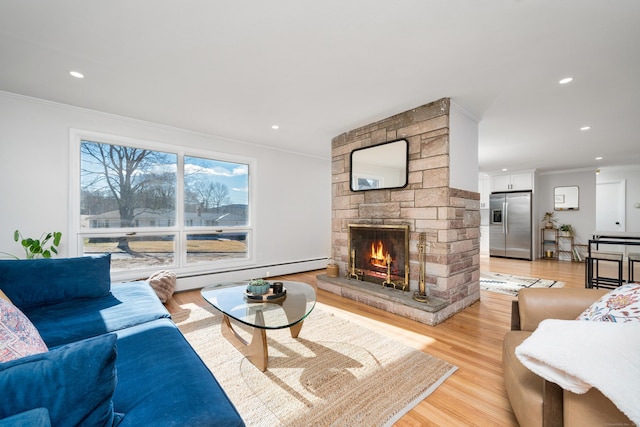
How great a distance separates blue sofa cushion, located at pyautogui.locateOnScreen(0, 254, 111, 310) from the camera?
6.10ft

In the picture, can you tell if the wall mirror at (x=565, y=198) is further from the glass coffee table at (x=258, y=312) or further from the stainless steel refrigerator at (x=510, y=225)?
the glass coffee table at (x=258, y=312)

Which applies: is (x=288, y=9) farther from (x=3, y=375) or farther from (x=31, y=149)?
(x=31, y=149)

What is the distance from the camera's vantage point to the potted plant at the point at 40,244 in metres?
2.72

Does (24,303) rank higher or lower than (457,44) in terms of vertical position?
lower

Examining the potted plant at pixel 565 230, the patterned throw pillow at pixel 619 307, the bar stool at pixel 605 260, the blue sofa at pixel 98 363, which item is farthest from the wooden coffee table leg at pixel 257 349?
the potted plant at pixel 565 230

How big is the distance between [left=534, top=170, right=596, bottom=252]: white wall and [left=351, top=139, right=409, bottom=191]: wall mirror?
19.7 ft

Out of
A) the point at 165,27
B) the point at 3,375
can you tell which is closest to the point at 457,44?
the point at 165,27

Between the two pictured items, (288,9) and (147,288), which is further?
(147,288)

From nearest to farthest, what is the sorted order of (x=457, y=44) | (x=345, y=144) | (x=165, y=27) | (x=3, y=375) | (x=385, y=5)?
1. (x=3, y=375)
2. (x=385, y=5)
3. (x=165, y=27)
4. (x=457, y=44)
5. (x=345, y=144)

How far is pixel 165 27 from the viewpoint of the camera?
1.78 meters

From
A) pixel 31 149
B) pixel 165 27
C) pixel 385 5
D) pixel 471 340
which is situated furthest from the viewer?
pixel 31 149

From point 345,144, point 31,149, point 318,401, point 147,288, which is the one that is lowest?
point 318,401

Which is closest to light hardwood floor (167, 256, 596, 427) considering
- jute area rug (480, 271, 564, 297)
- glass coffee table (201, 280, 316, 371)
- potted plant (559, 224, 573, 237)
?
jute area rug (480, 271, 564, 297)

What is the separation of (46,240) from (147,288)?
1.57m
